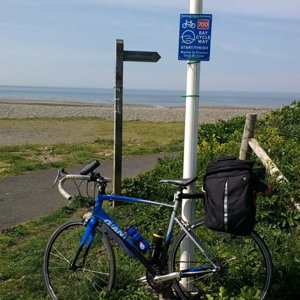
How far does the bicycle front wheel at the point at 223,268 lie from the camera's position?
398 centimetres

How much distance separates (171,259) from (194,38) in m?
1.88

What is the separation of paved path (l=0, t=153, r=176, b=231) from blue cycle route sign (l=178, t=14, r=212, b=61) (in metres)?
3.98

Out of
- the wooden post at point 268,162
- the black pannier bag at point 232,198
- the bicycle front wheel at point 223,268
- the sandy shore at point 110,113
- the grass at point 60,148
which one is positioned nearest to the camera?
the black pannier bag at point 232,198

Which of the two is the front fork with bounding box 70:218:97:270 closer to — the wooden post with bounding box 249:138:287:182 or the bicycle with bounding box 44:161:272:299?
the bicycle with bounding box 44:161:272:299

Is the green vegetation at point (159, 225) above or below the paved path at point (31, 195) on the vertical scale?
above

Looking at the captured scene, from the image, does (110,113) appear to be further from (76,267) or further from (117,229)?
(117,229)

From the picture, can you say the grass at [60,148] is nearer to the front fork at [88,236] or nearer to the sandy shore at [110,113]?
the front fork at [88,236]

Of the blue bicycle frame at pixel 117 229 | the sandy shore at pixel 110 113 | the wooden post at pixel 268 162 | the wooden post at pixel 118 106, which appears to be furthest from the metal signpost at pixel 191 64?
the sandy shore at pixel 110 113

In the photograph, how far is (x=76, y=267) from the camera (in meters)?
4.48

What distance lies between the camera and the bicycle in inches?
158

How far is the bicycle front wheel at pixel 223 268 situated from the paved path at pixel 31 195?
344 cm

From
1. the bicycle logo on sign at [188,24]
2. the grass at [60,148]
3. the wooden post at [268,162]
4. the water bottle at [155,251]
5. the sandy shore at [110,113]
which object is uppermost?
the bicycle logo on sign at [188,24]

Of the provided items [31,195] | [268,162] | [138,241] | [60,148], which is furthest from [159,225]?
[60,148]

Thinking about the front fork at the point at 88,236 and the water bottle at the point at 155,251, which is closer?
the water bottle at the point at 155,251
